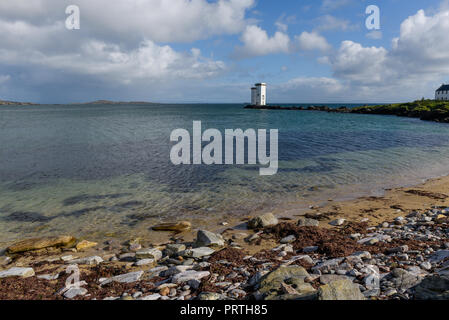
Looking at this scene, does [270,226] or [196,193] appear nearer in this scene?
[270,226]

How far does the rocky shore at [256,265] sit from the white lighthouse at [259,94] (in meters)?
155

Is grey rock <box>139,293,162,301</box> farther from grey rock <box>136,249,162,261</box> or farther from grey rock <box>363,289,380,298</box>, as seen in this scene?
grey rock <box>363,289,380,298</box>

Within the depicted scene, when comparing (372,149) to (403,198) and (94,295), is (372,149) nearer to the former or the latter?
(403,198)

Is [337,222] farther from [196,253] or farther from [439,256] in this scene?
[196,253]

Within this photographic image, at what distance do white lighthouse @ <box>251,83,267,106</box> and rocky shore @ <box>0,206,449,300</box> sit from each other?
15454 centimetres

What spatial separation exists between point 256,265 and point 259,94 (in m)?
162

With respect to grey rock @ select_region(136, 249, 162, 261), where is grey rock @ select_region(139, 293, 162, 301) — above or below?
above

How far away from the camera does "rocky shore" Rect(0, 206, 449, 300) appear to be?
5.76 metres

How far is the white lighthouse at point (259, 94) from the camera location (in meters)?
159

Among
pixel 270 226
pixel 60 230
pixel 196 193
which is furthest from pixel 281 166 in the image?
pixel 60 230

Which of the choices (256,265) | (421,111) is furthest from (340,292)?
(421,111)

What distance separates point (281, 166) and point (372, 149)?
575 inches

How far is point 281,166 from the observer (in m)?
22.2

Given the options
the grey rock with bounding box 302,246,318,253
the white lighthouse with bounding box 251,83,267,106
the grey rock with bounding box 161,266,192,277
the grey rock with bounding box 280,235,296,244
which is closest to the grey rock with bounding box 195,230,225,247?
the grey rock with bounding box 161,266,192,277
